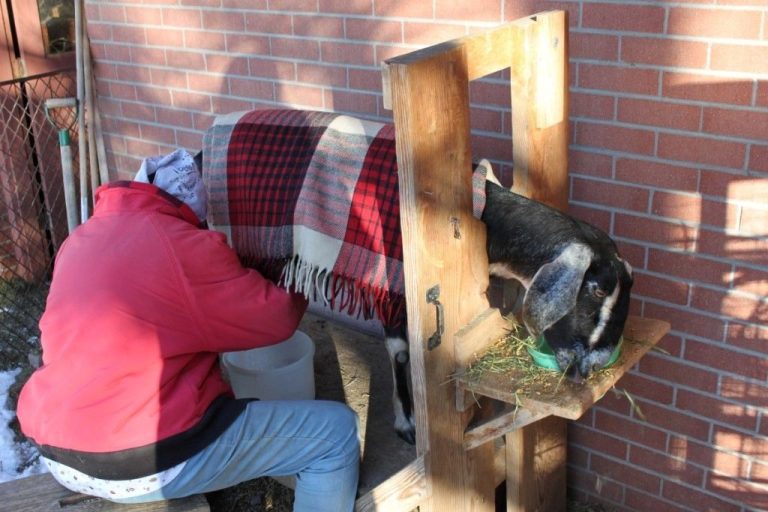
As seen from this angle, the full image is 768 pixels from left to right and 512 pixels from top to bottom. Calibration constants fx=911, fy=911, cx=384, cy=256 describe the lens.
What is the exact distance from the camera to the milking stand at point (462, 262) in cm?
249

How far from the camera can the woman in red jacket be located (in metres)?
2.67

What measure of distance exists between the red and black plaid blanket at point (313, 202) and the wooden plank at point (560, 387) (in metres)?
0.47

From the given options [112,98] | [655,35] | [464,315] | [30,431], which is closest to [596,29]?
[655,35]

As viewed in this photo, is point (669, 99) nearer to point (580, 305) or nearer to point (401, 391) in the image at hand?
point (580, 305)

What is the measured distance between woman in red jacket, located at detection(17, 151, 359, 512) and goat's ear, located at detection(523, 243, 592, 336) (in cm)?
82

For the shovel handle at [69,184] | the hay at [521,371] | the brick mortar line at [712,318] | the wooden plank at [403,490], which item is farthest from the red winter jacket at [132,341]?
the shovel handle at [69,184]

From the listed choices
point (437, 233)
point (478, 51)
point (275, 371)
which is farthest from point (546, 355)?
point (275, 371)

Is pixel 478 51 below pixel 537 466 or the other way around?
the other way around

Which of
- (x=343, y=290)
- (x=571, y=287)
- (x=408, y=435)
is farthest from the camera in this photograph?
(x=408, y=435)

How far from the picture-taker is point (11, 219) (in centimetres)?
579

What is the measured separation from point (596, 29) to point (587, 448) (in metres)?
1.65

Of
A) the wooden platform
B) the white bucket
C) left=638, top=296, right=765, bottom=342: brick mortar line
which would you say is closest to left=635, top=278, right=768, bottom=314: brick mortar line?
left=638, top=296, right=765, bottom=342: brick mortar line

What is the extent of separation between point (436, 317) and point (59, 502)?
141 cm

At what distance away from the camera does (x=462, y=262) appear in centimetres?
273
